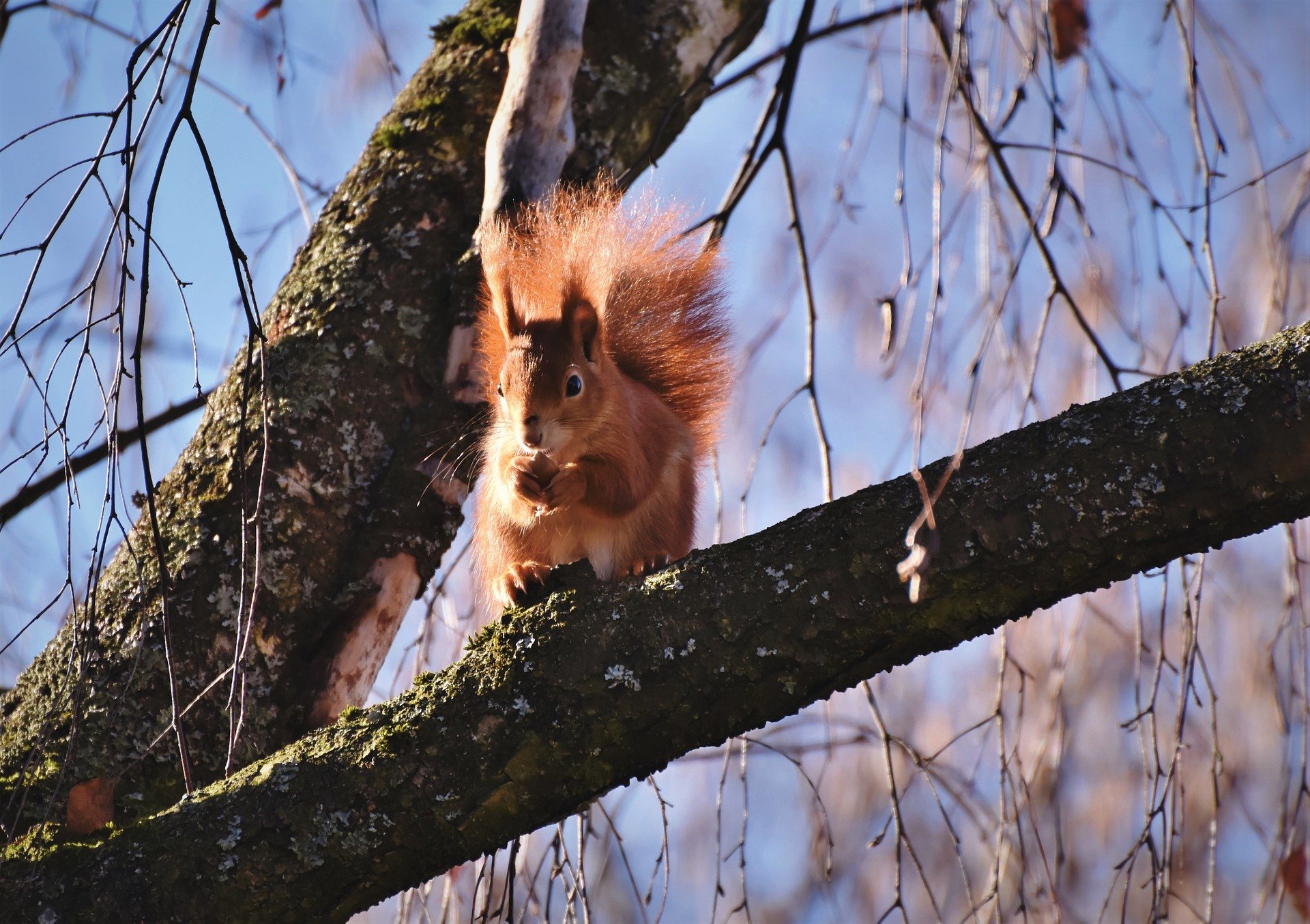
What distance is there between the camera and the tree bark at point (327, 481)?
1665 millimetres

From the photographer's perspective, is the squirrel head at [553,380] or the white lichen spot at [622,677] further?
the squirrel head at [553,380]

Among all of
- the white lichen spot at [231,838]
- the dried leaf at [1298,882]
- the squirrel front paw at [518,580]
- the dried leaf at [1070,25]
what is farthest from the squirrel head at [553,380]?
the dried leaf at [1298,882]

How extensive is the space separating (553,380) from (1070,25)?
1.16 metres

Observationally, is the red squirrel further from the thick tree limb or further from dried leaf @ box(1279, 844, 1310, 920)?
dried leaf @ box(1279, 844, 1310, 920)

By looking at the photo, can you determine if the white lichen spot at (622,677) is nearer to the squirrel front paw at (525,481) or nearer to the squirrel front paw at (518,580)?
the squirrel front paw at (518,580)

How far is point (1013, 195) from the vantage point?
1.99 m

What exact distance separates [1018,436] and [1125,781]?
8.03 ft

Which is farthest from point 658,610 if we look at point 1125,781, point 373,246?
point 1125,781

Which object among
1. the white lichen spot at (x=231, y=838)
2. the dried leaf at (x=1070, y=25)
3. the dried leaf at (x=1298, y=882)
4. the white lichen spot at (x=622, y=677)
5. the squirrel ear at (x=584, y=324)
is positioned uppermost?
the dried leaf at (x=1070, y=25)

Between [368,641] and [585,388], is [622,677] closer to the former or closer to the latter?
[368,641]

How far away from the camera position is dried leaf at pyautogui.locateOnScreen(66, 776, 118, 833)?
134cm

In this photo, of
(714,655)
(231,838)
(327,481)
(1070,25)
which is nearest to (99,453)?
(327,481)

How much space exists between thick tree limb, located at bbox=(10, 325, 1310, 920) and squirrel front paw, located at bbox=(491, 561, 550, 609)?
0.58 m

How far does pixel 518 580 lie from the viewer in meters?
→ 1.96
